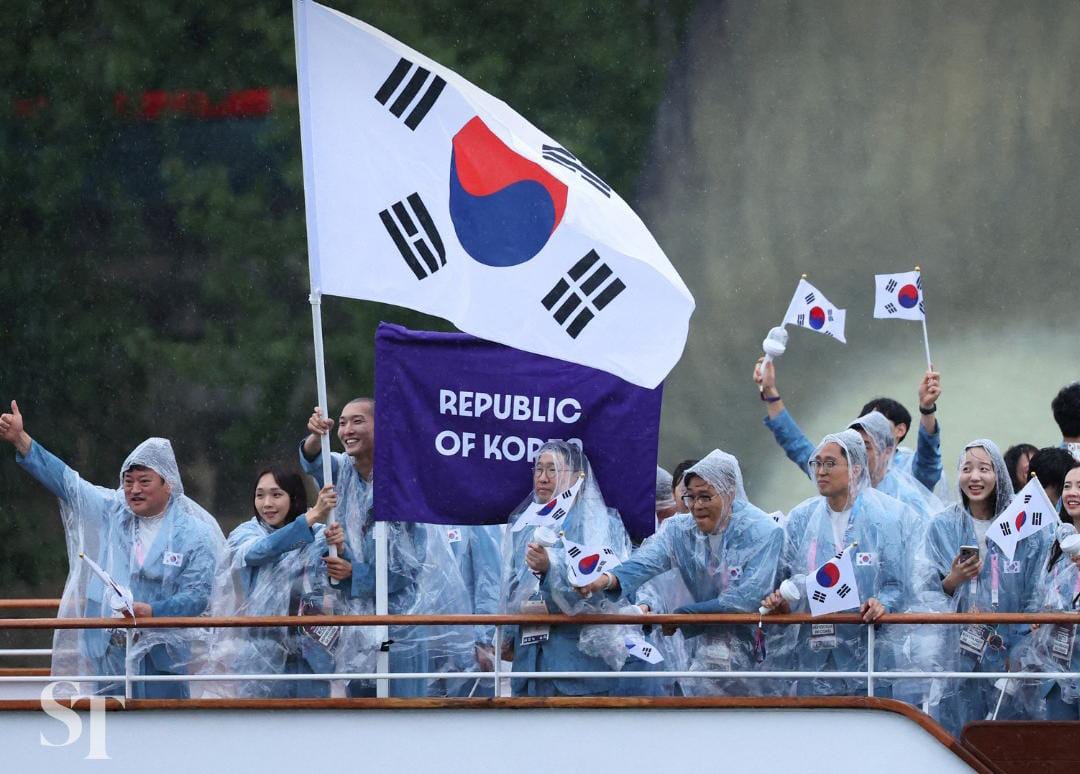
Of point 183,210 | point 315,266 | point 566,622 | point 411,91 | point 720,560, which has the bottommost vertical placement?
point 566,622

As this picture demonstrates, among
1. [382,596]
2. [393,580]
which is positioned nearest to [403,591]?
[393,580]

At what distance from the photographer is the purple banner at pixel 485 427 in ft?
24.1

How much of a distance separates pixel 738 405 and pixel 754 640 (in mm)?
9517

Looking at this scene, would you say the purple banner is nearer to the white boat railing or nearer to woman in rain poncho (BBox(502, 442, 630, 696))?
woman in rain poncho (BBox(502, 442, 630, 696))

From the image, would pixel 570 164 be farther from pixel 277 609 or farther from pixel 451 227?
pixel 277 609

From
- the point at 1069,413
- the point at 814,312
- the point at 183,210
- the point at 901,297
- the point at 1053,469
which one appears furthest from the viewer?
the point at 183,210

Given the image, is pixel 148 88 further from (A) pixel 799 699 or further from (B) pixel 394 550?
(A) pixel 799 699

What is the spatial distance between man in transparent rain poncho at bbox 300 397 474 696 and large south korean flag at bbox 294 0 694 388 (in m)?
0.65

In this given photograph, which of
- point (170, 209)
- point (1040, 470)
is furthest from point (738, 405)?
point (1040, 470)

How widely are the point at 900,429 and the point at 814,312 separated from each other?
0.80m

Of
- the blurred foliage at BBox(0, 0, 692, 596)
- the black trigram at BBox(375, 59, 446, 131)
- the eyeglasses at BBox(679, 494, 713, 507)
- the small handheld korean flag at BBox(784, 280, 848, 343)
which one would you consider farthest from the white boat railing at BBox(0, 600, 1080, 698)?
the blurred foliage at BBox(0, 0, 692, 596)

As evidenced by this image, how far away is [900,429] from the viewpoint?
8.59 meters

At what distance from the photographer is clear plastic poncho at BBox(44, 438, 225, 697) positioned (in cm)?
744

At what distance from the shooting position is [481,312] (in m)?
7.22
